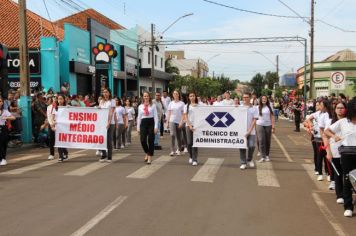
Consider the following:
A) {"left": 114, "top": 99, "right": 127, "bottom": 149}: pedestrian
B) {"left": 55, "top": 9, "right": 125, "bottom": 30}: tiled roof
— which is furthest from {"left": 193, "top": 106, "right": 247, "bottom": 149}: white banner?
{"left": 55, "top": 9, "right": 125, "bottom": 30}: tiled roof

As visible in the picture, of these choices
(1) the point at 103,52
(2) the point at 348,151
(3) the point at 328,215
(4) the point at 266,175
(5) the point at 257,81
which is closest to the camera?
(2) the point at 348,151

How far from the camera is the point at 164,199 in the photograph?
8.34 metres

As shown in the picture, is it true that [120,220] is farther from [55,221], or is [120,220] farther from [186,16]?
[186,16]

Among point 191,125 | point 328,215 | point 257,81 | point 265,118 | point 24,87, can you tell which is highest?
point 257,81

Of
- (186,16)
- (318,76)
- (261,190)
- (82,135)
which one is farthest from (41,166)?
(318,76)

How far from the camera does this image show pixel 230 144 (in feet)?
42.0

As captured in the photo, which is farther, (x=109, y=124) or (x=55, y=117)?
(x=55, y=117)

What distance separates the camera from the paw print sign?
2394 cm

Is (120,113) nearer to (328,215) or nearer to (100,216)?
(100,216)

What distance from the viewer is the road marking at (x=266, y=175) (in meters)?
10.2

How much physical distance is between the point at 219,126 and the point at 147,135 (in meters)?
1.85

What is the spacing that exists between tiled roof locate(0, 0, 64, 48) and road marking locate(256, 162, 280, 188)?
Answer: 20.1 m

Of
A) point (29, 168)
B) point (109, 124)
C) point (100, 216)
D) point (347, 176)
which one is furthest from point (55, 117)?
point (347, 176)

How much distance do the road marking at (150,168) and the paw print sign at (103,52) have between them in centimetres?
1091
